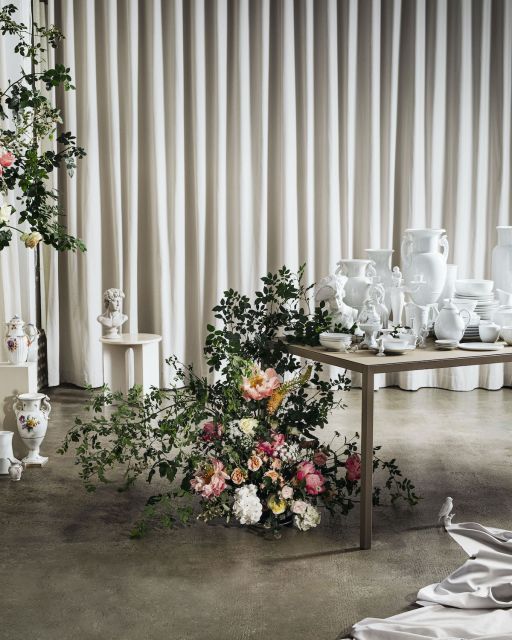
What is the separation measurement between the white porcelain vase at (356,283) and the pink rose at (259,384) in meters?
0.45

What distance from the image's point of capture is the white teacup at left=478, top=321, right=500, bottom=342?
2977 mm

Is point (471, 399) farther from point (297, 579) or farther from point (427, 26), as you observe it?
point (297, 579)

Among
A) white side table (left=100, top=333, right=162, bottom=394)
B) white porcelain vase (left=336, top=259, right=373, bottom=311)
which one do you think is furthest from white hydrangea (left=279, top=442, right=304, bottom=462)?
white side table (left=100, top=333, right=162, bottom=394)

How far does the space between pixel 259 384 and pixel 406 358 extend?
54 cm

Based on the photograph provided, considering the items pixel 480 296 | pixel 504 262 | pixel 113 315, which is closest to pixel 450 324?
pixel 480 296

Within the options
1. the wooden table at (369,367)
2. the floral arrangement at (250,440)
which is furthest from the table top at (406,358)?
the floral arrangement at (250,440)

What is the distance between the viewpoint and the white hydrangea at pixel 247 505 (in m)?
2.77

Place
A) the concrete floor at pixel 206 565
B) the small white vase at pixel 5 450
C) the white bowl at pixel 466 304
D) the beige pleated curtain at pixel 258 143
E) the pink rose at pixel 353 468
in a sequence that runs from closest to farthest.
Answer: the concrete floor at pixel 206 565 → the pink rose at pixel 353 468 → the white bowl at pixel 466 304 → the small white vase at pixel 5 450 → the beige pleated curtain at pixel 258 143

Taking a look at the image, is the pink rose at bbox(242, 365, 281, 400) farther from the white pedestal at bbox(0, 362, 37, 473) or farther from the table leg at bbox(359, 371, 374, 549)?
the white pedestal at bbox(0, 362, 37, 473)

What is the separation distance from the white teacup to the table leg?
0.62m

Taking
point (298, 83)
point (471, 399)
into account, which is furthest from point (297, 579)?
point (298, 83)

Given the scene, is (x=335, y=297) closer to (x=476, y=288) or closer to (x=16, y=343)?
(x=476, y=288)

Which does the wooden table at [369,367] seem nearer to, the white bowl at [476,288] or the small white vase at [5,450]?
the white bowl at [476,288]

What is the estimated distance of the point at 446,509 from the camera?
9.76ft
